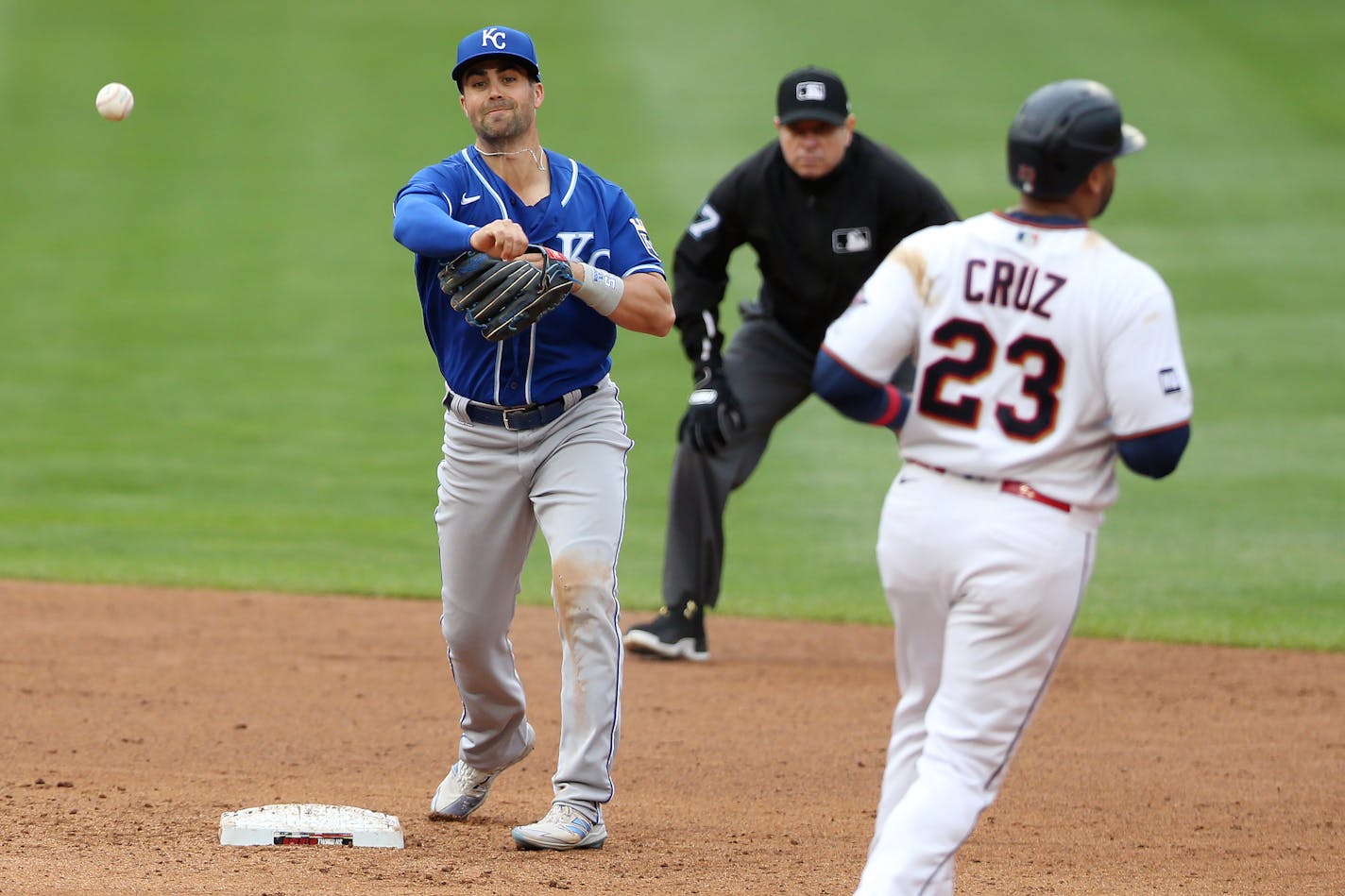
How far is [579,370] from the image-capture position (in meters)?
4.97

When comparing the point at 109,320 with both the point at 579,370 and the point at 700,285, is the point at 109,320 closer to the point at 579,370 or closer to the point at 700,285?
the point at 700,285

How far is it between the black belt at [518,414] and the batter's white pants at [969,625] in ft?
4.89

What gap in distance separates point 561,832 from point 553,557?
0.74 meters

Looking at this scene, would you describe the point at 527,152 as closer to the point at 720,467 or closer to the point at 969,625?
the point at 969,625

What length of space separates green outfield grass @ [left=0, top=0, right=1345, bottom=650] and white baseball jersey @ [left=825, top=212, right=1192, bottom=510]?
512cm

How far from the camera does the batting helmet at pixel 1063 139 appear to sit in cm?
355

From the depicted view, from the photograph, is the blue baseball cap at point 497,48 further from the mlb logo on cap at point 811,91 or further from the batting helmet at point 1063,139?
the mlb logo on cap at point 811,91

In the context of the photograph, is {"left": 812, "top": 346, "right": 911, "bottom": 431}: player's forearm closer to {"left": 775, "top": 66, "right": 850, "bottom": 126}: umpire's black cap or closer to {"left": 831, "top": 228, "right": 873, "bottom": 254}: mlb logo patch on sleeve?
{"left": 775, "top": 66, "right": 850, "bottom": 126}: umpire's black cap

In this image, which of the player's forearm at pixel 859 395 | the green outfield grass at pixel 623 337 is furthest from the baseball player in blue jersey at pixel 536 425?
the green outfield grass at pixel 623 337

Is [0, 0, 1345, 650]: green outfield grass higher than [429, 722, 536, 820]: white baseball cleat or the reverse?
higher

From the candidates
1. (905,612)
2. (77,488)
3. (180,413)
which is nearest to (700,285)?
(905,612)

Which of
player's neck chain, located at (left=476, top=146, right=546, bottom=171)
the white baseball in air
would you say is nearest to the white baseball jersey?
player's neck chain, located at (left=476, top=146, right=546, bottom=171)

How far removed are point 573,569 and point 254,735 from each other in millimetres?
2117

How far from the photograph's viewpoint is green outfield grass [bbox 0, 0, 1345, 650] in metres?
10.0
